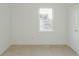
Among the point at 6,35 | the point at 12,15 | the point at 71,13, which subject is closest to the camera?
the point at 12,15

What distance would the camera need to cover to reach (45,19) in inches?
45.9

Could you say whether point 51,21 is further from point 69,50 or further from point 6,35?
point 6,35

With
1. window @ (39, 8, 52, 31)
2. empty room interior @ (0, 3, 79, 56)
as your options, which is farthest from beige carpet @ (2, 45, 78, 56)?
window @ (39, 8, 52, 31)

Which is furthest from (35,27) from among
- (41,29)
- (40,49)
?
(40,49)

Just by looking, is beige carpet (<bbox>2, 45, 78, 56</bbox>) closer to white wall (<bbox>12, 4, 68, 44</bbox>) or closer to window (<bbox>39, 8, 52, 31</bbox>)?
white wall (<bbox>12, 4, 68, 44</bbox>)

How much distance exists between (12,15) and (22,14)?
0.47ft

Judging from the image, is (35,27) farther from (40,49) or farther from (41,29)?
(40,49)

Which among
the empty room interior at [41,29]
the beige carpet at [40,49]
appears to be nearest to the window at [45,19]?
the empty room interior at [41,29]

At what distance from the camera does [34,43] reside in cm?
117

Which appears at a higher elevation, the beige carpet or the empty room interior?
the empty room interior

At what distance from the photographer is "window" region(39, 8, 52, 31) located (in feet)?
3.74

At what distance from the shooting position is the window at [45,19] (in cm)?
114

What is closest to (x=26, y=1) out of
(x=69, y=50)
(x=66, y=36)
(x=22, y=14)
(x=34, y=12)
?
(x=34, y=12)

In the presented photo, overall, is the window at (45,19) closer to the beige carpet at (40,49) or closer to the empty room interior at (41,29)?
the empty room interior at (41,29)
